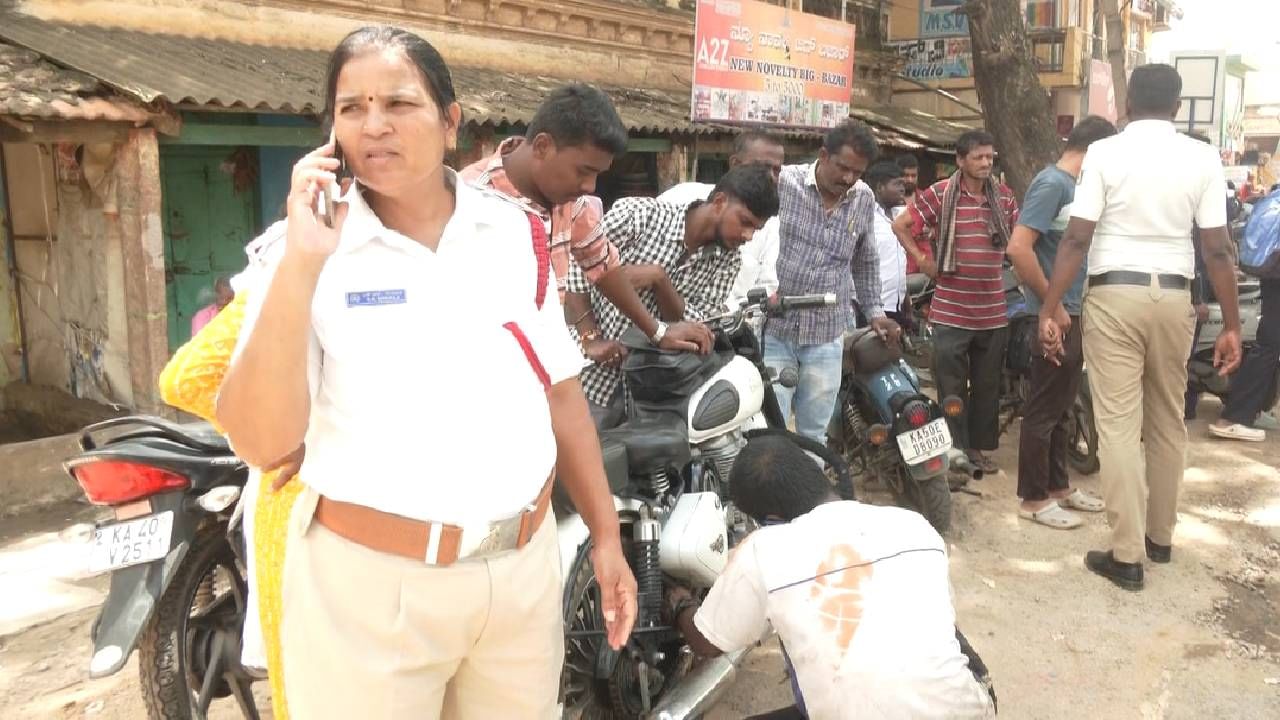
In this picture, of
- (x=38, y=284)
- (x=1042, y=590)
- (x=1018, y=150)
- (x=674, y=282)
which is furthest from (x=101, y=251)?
(x=1018, y=150)

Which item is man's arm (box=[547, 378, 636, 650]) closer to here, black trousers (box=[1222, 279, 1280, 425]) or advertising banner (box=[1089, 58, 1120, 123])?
black trousers (box=[1222, 279, 1280, 425])

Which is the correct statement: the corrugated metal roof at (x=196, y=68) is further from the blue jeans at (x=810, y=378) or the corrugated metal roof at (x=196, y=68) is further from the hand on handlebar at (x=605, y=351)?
the blue jeans at (x=810, y=378)

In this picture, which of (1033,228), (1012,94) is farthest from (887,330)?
(1012,94)

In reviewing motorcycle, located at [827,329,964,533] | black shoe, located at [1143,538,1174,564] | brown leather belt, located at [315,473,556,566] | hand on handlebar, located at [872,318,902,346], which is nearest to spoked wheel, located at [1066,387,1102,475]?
motorcycle, located at [827,329,964,533]

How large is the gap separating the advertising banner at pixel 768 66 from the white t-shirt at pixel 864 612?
7.68m

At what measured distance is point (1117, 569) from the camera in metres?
4.30

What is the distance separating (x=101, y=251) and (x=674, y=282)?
4.50 m

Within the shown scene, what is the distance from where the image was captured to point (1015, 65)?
7859 millimetres

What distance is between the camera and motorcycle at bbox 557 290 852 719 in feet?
9.08

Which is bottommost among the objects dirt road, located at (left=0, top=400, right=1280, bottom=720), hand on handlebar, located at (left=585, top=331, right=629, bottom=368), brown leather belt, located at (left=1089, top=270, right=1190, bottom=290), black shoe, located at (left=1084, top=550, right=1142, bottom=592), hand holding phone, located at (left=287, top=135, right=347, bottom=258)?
dirt road, located at (left=0, top=400, right=1280, bottom=720)

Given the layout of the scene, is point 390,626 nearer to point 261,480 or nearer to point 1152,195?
point 261,480

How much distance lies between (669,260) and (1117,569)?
2.31m

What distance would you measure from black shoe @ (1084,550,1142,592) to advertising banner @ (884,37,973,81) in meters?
12.8

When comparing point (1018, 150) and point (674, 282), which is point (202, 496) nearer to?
point (674, 282)
